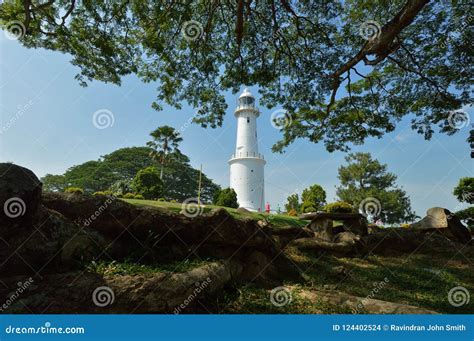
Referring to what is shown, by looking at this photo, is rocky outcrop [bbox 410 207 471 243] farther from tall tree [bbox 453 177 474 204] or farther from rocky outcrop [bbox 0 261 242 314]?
rocky outcrop [bbox 0 261 242 314]

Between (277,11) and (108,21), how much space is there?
6225mm

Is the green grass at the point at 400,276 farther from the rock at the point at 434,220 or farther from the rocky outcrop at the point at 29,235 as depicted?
the rocky outcrop at the point at 29,235

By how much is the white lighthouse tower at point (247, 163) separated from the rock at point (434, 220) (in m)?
23.8

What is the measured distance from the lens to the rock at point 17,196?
14.2 feet

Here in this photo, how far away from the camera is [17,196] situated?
14.5 ft

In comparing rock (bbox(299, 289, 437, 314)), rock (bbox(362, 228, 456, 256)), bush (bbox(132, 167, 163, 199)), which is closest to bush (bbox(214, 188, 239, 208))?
bush (bbox(132, 167, 163, 199))

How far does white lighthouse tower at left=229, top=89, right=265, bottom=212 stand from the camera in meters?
36.1

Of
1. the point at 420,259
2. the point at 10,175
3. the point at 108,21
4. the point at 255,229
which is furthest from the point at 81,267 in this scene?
the point at 420,259

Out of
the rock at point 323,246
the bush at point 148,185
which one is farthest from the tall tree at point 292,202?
the rock at point 323,246

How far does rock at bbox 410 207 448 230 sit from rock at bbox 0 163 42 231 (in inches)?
577

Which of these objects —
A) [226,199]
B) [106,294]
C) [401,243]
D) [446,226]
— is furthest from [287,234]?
[226,199]

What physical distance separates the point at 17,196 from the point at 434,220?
15.7 meters

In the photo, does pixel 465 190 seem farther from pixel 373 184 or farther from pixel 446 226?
pixel 373 184

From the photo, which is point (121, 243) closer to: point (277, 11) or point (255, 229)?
point (255, 229)
